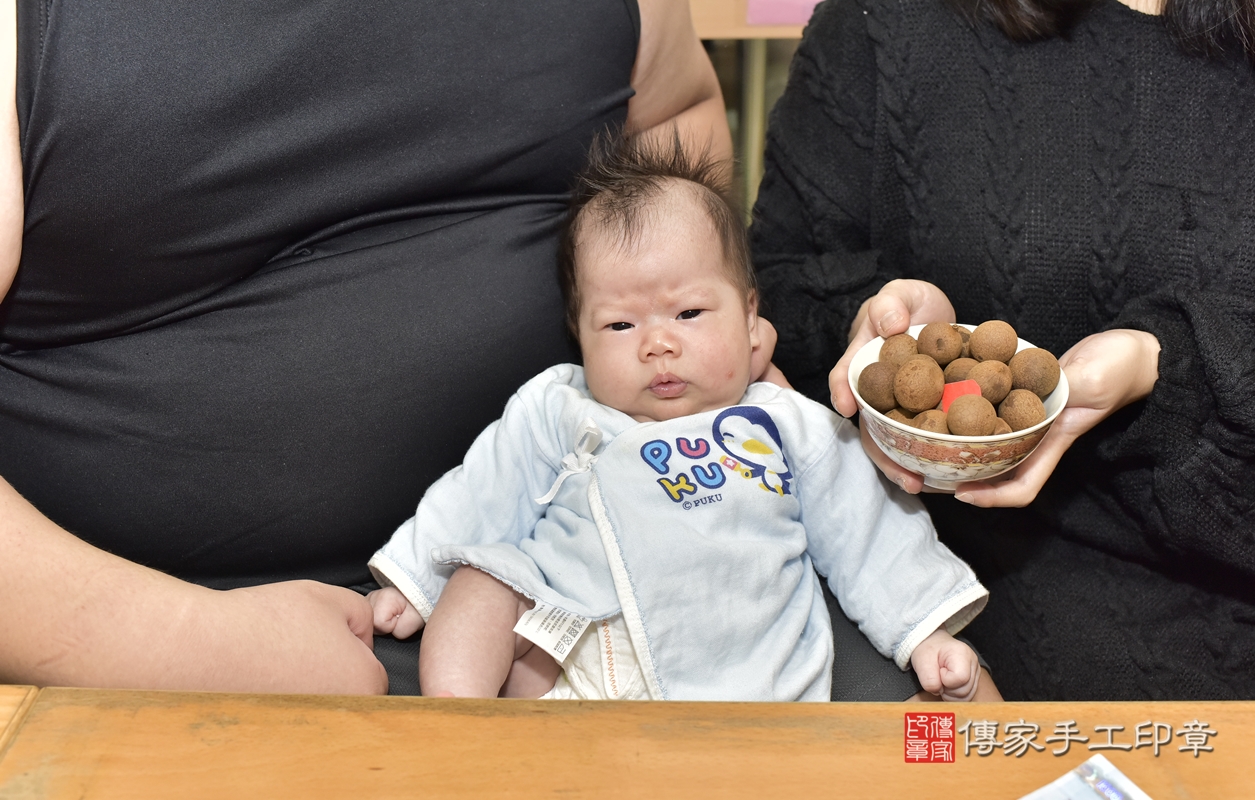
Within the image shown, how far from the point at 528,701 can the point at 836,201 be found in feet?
2.84

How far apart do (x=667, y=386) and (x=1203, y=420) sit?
613mm

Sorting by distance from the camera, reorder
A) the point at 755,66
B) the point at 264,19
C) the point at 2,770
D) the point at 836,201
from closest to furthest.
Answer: the point at 2,770 → the point at 264,19 → the point at 836,201 → the point at 755,66

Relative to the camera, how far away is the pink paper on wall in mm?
2154

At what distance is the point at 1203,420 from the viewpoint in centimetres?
104

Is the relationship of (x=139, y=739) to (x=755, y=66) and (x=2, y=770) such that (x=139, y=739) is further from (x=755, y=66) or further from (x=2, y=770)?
(x=755, y=66)

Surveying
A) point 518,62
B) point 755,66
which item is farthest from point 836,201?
point 755,66

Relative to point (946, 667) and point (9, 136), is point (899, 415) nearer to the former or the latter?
point (946, 667)

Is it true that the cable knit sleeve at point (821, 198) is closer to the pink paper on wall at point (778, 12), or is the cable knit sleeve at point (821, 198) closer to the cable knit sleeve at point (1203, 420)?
the cable knit sleeve at point (1203, 420)

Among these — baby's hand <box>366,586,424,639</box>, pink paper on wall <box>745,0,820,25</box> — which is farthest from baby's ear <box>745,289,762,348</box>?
pink paper on wall <box>745,0,820,25</box>

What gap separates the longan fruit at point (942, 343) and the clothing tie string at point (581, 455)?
39 centimetres

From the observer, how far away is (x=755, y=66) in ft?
8.25

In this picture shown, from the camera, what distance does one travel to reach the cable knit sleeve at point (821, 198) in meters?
1.26

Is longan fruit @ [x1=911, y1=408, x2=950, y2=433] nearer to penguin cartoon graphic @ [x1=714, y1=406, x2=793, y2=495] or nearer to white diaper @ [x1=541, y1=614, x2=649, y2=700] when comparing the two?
penguin cartoon graphic @ [x1=714, y1=406, x2=793, y2=495]

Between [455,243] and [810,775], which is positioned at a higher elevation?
[455,243]
